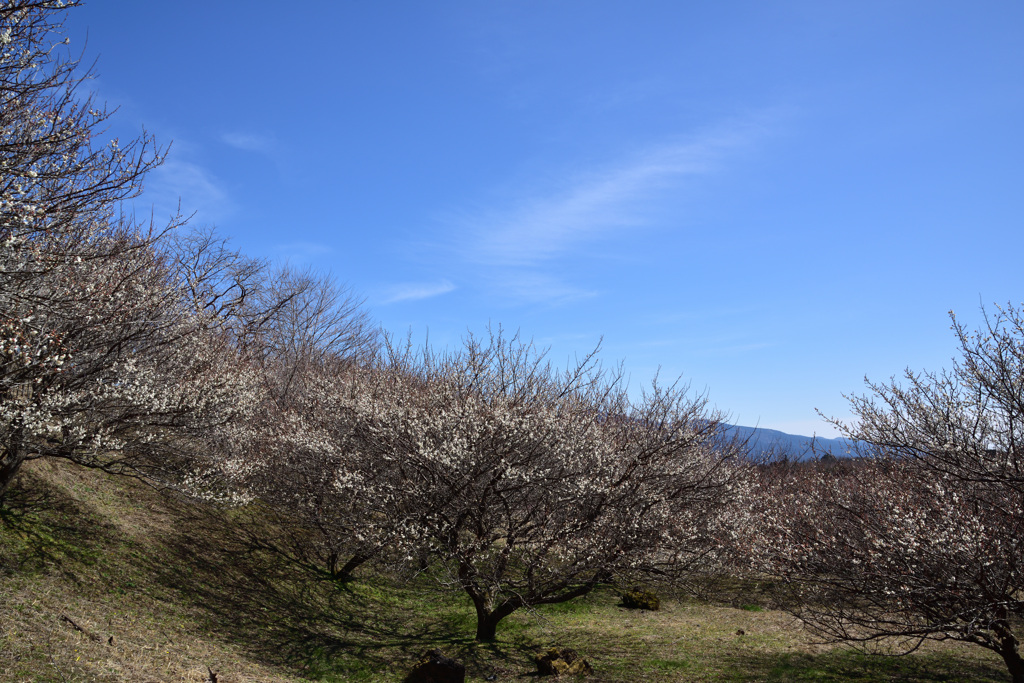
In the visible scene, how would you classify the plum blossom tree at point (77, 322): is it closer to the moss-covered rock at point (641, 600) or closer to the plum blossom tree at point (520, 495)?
the plum blossom tree at point (520, 495)

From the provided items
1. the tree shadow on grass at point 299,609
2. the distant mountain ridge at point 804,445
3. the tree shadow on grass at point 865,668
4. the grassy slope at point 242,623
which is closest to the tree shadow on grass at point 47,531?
the grassy slope at point 242,623

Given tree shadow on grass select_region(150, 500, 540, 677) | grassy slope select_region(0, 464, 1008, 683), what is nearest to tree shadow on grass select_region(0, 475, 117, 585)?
grassy slope select_region(0, 464, 1008, 683)

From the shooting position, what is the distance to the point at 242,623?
12266 millimetres

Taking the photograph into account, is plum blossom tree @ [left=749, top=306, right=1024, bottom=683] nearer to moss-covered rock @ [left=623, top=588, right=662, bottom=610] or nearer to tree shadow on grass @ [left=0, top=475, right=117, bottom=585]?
moss-covered rock @ [left=623, top=588, right=662, bottom=610]

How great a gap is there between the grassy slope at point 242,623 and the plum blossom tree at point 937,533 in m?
1.68

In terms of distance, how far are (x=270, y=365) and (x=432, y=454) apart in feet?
66.3

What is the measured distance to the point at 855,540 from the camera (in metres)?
11.4

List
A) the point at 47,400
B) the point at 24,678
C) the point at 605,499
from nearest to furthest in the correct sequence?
the point at 24,678 → the point at 47,400 → the point at 605,499

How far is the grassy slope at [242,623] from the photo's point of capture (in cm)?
934

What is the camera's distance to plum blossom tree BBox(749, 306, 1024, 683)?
8.85m

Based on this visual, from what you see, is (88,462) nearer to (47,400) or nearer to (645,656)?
(47,400)

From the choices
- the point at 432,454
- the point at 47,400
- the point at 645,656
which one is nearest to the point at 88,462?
the point at 47,400

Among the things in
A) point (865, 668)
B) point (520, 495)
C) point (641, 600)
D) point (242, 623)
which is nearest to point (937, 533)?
point (865, 668)

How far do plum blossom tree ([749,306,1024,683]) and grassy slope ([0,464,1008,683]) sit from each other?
1682 millimetres
